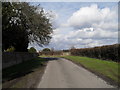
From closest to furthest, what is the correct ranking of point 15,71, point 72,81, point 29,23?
point 72,81 < point 15,71 < point 29,23

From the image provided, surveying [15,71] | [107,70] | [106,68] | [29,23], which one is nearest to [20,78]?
[15,71]

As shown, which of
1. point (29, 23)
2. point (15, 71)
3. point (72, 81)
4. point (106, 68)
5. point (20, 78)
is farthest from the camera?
point (29, 23)

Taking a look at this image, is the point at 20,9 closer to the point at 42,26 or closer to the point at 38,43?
the point at 42,26

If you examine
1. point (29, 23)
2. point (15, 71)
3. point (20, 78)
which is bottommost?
point (15, 71)

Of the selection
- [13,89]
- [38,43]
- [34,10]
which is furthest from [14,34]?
[38,43]

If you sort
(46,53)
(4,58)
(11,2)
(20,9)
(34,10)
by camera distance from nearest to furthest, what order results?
(4,58), (11,2), (20,9), (34,10), (46,53)

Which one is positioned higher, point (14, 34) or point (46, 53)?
point (14, 34)

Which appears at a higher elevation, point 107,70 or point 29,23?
point 29,23

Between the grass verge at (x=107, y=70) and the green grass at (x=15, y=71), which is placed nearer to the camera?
the grass verge at (x=107, y=70)

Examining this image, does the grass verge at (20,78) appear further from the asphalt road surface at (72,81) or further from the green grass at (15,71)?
the asphalt road surface at (72,81)

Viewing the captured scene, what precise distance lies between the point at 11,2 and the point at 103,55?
1880 cm

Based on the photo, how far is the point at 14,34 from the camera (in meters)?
27.5

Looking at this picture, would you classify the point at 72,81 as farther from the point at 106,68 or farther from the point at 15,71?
the point at 106,68

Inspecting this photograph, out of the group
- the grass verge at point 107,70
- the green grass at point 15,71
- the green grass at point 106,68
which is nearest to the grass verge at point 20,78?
the green grass at point 15,71
